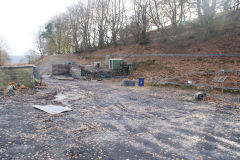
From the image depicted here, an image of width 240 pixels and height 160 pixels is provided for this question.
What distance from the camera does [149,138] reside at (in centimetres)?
554

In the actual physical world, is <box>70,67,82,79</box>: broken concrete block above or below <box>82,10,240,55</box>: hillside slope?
below

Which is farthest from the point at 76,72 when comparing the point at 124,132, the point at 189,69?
the point at 124,132

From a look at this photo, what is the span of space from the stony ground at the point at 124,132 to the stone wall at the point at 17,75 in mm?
6265

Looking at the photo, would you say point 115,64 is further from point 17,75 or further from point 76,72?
point 17,75

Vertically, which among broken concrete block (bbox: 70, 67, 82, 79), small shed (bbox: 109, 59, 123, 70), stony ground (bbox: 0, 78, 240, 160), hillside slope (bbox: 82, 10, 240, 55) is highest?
hillside slope (bbox: 82, 10, 240, 55)

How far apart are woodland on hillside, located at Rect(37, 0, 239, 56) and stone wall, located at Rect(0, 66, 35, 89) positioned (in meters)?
18.1

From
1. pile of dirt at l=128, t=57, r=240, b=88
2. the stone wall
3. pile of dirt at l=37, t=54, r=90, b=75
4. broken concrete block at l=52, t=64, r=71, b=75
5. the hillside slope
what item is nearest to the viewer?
pile of dirt at l=128, t=57, r=240, b=88

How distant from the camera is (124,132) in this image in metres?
6.06

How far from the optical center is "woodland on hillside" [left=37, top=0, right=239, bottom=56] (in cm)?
2162

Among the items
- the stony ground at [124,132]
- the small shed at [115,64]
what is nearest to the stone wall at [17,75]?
the stony ground at [124,132]

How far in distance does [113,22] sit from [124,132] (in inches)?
1377

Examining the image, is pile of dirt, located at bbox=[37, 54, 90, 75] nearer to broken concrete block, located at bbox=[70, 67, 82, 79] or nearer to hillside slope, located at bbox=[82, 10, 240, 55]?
broken concrete block, located at bbox=[70, 67, 82, 79]

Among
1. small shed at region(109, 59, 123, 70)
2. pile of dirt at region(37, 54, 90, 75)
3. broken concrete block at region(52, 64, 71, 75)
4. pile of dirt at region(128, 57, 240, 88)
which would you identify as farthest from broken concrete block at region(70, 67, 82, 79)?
pile of dirt at region(37, 54, 90, 75)

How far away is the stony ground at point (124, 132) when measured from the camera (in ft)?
15.4
